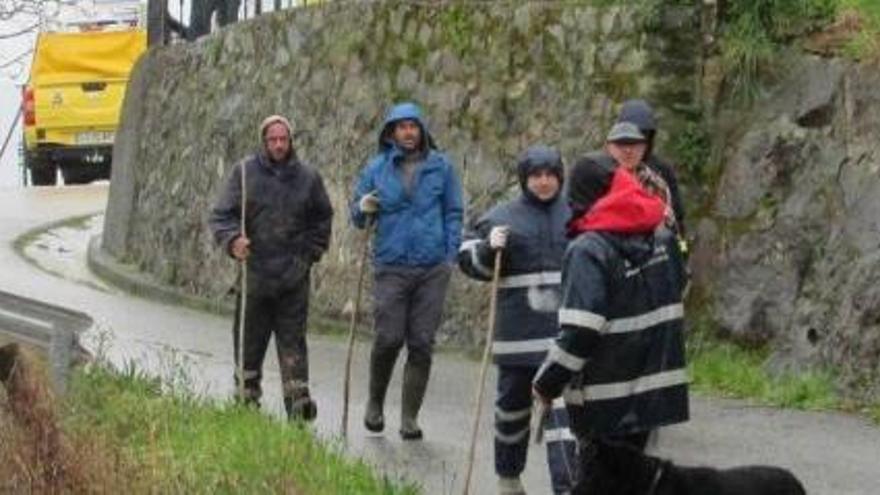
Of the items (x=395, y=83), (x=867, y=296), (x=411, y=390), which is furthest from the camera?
(x=395, y=83)

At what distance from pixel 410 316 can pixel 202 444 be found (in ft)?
5.73

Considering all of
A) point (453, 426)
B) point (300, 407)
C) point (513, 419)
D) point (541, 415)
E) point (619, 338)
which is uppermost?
point (619, 338)

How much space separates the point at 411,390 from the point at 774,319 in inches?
109

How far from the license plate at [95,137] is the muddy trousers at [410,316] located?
2145 centimetres

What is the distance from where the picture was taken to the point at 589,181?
22.9ft

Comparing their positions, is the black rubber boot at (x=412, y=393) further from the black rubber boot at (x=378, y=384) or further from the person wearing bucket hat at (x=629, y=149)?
the person wearing bucket hat at (x=629, y=149)

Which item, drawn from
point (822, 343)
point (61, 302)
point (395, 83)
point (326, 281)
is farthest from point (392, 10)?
point (822, 343)

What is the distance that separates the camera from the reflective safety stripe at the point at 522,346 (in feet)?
27.7

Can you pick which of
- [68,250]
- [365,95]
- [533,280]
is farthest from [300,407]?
[68,250]

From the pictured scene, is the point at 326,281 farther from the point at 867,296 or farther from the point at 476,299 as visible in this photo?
the point at 867,296

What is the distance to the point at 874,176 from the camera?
37.8 feet

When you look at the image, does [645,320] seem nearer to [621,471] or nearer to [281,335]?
[621,471]

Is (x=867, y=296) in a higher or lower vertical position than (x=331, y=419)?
higher

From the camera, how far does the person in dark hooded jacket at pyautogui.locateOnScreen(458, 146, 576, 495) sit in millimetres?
8461
